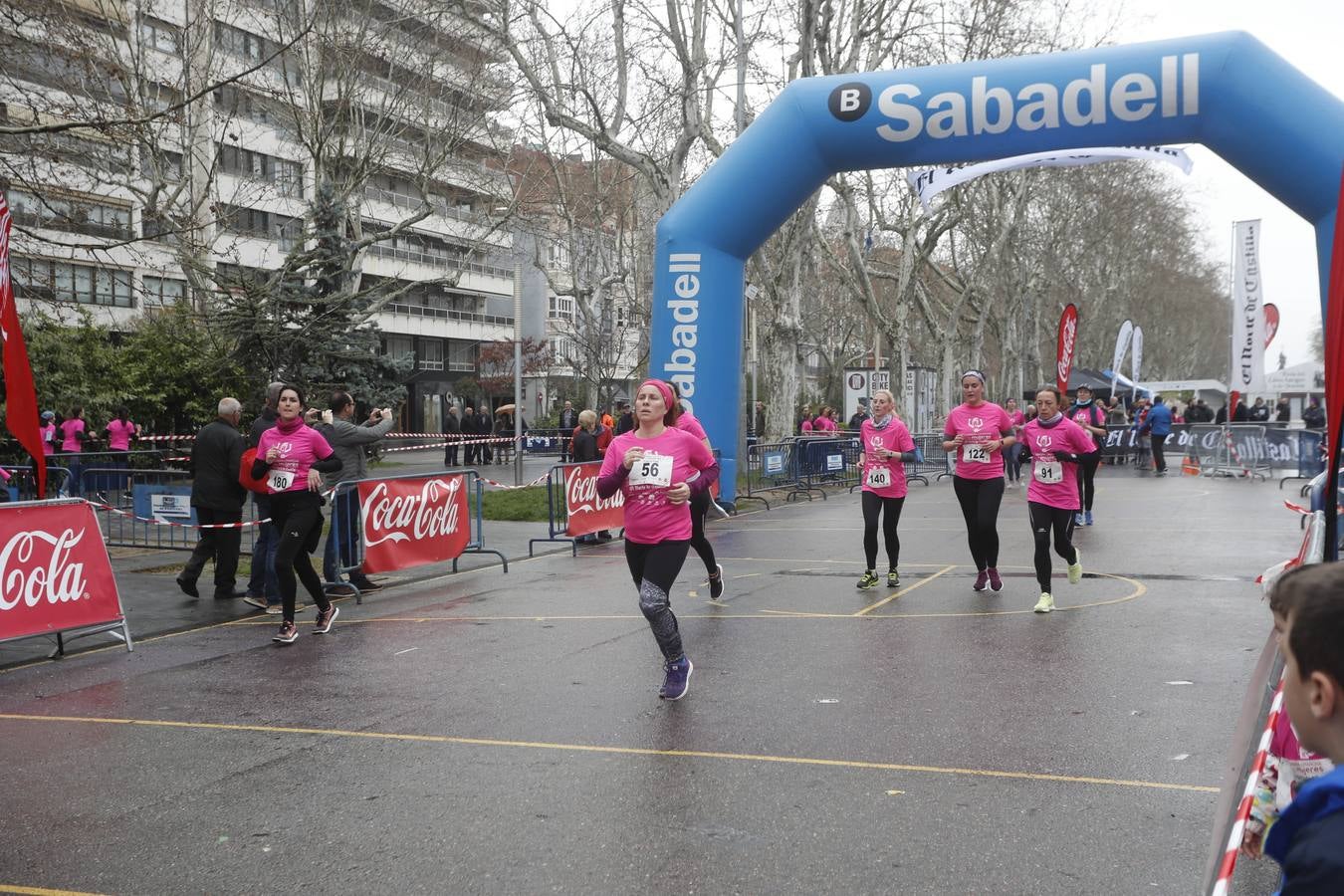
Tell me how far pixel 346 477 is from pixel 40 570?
3.72 m

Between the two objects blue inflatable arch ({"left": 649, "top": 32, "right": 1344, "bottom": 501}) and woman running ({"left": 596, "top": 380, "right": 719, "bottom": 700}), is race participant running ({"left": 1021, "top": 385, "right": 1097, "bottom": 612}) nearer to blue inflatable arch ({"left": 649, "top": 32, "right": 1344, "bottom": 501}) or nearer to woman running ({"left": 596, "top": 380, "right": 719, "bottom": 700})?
woman running ({"left": 596, "top": 380, "right": 719, "bottom": 700})

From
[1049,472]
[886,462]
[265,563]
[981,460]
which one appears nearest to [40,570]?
[265,563]

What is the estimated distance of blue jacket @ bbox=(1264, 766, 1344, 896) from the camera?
1642 mm

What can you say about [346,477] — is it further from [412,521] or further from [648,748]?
[648,748]

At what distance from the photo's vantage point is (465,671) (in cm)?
782

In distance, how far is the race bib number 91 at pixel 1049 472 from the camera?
992 centimetres

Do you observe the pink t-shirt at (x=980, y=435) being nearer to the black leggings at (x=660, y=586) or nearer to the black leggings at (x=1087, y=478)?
the black leggings at (x=660, y=586)

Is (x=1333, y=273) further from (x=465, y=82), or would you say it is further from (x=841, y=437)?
(x=465, y=82)

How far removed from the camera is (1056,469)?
993cm

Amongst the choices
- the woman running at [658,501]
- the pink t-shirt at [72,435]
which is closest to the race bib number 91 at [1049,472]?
the woman running at [658,501]

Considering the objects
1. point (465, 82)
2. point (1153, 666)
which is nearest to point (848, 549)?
point (1153, 666)

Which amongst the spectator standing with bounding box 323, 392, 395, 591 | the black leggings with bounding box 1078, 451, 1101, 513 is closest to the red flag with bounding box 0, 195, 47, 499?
the spectator standing with bounding box 323, 392, 395, 591

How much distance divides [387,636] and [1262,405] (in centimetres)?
3670

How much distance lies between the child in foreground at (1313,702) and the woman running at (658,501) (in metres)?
4.98
